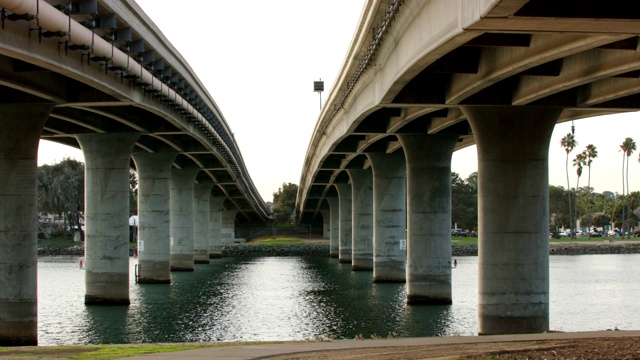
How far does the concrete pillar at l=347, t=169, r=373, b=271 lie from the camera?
8056 cm

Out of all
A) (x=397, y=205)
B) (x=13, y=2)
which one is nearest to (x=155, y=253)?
(x=397, y=205)

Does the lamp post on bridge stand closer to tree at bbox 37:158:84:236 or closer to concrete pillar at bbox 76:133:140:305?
concrete pillar at bbox 76:133:140:305

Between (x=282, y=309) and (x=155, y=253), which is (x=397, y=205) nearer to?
(x=155, y=253)

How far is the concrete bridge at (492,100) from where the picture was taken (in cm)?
1948

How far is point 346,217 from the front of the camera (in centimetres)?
10038

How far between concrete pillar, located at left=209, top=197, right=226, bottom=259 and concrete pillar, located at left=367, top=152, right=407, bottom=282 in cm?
5591

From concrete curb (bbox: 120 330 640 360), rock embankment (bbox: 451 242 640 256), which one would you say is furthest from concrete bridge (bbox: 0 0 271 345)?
rock embankment (bbox: 451 242 640 256)

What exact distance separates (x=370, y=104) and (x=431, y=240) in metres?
13.0

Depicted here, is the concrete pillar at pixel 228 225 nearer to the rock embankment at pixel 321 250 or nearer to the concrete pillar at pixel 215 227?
the rock embankment at pixel 321 250

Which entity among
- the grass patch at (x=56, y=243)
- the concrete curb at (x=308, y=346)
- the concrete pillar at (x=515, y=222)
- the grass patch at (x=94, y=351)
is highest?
the concrete pillar at (x=515, y=222)

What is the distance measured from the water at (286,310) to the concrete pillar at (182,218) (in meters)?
11.2

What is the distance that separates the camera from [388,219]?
212ft

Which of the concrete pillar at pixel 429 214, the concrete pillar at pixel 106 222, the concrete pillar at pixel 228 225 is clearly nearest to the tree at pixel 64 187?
the concrete pillar at pixel 228 225

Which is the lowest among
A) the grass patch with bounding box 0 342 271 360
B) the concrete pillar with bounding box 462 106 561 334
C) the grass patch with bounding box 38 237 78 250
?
the grass patch with bounding box 38 237 78 250
